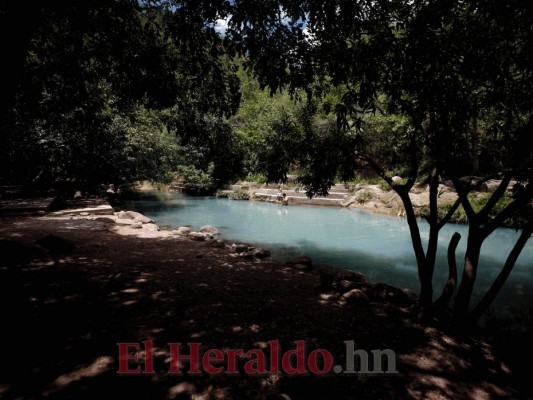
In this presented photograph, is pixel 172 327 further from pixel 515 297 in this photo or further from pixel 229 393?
pixel 515 297

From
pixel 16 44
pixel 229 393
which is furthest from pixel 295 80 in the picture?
pixel 229 393

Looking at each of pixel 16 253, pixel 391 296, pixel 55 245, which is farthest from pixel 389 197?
pixel 16 253

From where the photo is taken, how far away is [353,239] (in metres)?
13.0

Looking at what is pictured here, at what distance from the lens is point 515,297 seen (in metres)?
7.28

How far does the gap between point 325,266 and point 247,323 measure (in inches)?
218

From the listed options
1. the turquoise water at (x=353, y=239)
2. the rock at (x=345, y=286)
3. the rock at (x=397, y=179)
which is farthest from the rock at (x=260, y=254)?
the rock at (x=397, y=179)

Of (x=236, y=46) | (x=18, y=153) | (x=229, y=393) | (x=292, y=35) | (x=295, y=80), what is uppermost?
(x=292, y=35)

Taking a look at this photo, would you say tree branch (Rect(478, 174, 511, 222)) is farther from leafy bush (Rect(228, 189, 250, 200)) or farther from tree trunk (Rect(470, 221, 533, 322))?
leafy bush (Rect(228, 189, 250, 200))

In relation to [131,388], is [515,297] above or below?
below

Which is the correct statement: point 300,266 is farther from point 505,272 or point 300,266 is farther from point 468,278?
point 505,272

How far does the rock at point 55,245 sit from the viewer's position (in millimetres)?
6672

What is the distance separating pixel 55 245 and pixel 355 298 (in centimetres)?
658

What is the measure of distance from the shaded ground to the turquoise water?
4.09 metres

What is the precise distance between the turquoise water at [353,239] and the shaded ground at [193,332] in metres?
4.09
